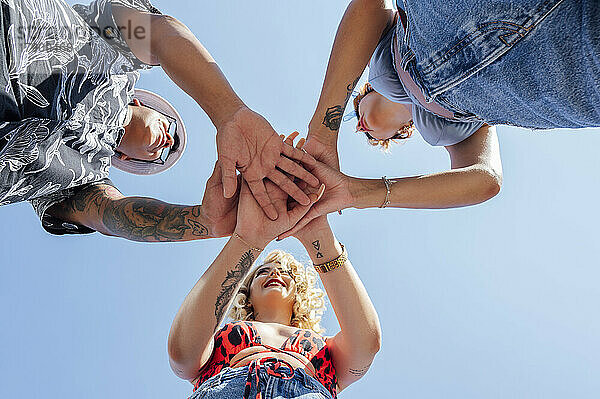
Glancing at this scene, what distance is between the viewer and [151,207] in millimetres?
1894

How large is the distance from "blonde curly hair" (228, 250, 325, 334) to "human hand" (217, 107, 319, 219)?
98cm

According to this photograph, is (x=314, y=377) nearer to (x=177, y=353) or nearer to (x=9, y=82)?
(x=177, y=353)

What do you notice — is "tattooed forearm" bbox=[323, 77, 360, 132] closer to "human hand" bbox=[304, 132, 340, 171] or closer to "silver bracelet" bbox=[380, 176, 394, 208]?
"human hand" bbox=[304, 132, 340, 171]

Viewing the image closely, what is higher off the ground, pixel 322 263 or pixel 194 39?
pixel 194 39

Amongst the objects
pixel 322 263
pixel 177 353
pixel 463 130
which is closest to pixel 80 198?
pixel 177 353

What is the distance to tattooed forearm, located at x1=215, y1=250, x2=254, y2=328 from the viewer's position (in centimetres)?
188

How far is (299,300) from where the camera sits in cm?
274

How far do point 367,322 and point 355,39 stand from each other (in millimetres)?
1269

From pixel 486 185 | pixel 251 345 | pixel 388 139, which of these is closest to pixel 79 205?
A: pixel 251 345

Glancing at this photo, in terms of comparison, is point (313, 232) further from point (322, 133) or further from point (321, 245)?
point (322, 133)

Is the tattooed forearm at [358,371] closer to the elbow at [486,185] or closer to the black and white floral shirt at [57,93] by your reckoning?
the elbow at [486,185]

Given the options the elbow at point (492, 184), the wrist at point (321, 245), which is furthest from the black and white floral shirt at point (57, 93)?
the elbow at point (492, 184)

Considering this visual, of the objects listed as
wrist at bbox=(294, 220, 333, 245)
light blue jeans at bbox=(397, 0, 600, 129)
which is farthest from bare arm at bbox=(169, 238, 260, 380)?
light blue jeans at bbox=(397, 0, 600, 129)

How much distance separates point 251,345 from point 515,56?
177 centimetres
